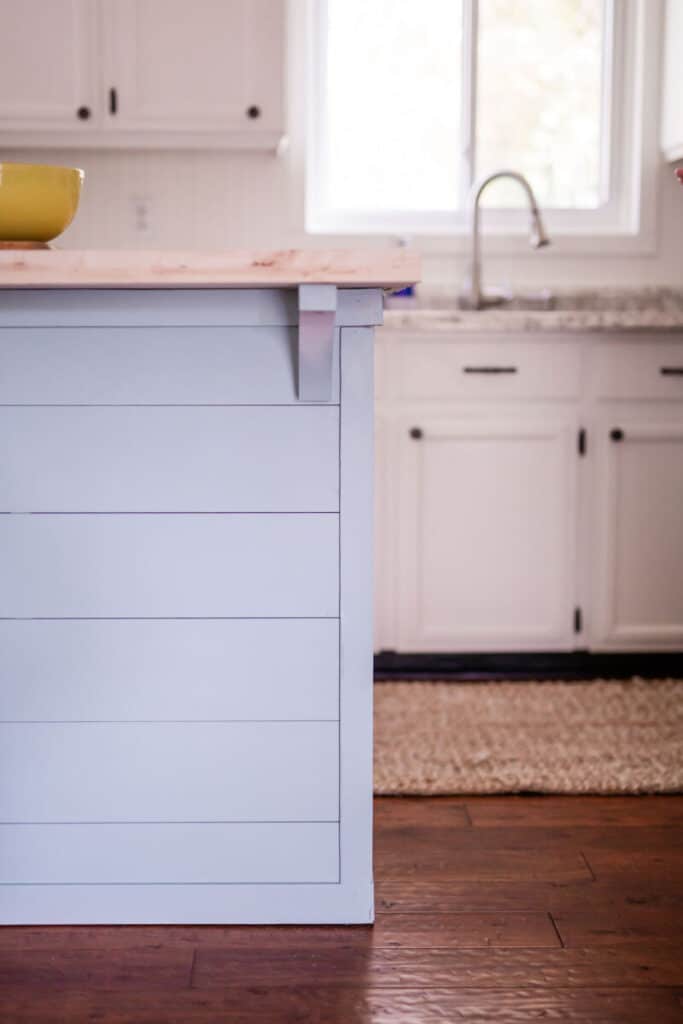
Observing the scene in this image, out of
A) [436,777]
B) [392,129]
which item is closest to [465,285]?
[392,129]

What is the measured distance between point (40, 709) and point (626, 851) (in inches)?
40.6

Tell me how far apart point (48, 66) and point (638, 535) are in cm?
212

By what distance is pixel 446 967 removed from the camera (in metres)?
1.61

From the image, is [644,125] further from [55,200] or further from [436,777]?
[55,200]

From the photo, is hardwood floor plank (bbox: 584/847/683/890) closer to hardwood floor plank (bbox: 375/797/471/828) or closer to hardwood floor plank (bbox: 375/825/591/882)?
hardwood floor plank (bbox: 375/825/591/882)

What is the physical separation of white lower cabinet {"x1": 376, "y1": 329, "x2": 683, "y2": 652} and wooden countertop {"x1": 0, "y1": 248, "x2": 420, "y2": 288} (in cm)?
158

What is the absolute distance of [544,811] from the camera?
221cm

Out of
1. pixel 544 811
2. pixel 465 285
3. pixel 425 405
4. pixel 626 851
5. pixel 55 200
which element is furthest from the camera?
pixel 465 285

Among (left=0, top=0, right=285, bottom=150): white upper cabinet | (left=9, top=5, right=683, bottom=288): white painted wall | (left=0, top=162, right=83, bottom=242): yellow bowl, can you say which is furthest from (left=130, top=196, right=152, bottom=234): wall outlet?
(left=0, top=162, right=83, bottom=242): yellow bowl

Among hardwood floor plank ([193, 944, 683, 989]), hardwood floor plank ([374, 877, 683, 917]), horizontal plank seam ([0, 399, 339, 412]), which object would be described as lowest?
hardwood floor plank ([374, 877, 683, 917])

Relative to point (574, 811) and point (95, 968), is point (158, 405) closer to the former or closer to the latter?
point (95, 968)

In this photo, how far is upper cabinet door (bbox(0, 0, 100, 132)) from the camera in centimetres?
330

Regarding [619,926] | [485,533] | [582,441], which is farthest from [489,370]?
[619,926]

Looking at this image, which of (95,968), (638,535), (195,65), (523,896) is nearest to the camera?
(95,968)
